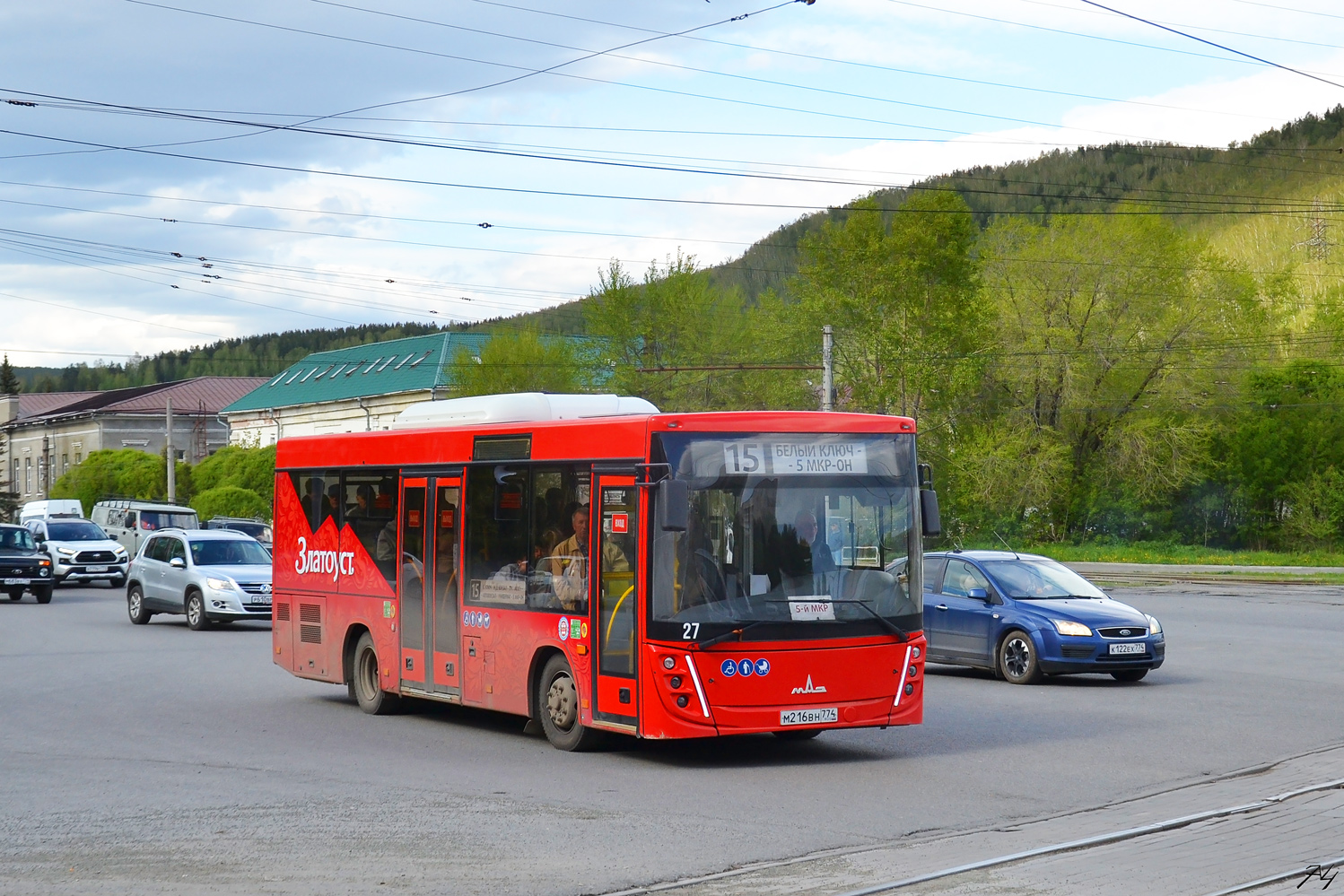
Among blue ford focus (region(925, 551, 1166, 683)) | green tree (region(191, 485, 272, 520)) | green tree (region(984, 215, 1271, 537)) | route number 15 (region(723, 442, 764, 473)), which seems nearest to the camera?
route number 15 (region(723, 442, 764, 473))

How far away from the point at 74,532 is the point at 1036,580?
32.3m

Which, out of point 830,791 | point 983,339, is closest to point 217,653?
point 830,791

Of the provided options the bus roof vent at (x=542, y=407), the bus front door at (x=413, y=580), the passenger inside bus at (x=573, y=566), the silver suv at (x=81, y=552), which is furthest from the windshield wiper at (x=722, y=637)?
the silver suv at (x=81, y=552)

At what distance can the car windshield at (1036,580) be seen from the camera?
17922mm

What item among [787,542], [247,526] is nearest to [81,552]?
[247,526]

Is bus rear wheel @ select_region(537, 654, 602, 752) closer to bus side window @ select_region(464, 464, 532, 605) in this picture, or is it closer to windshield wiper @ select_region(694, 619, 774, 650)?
bus side window @ select_region(464, 464, 532, 605)

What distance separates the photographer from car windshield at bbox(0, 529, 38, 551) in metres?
34.8

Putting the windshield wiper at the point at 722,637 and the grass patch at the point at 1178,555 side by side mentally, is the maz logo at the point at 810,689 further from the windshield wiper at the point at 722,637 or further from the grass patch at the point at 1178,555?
the grass patch at the point at 1178,555

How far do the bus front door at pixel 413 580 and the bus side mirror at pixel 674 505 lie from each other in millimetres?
3928

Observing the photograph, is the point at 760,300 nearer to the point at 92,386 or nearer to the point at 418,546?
the point at 418,546

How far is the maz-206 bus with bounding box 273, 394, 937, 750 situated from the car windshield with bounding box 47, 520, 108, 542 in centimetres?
3153

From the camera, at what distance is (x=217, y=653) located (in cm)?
2216

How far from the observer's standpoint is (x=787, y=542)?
1160cm

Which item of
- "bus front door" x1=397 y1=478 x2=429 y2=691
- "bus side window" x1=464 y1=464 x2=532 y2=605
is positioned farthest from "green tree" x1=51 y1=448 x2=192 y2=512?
"bus side window" x1=464 y1=464 x2=532 y2=605
